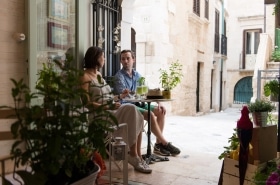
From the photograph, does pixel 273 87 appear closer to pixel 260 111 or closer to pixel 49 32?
pixel 260 111

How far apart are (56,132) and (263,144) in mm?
1352

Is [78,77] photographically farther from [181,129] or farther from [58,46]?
[181,129]

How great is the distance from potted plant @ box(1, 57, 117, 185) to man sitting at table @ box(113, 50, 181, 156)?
2.32m

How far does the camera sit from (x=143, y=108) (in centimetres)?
364

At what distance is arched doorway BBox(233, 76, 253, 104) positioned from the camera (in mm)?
17438

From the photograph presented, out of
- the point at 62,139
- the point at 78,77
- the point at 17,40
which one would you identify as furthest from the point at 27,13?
the point at 62,139

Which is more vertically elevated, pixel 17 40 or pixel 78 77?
pixel 17 40

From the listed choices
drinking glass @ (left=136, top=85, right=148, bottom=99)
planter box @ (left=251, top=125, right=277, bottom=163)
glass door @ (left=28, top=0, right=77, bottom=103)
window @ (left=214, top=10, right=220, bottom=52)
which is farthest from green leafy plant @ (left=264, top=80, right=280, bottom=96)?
window @ (left=214, top=10, right=220, bottom=52)

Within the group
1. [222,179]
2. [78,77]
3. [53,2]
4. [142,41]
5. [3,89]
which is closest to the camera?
[78,77]

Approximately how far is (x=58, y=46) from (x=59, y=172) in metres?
2.34

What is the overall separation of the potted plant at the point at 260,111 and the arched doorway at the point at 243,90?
1615 centimetres

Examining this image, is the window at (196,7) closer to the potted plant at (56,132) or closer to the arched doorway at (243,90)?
the arched doorway at (243,90)

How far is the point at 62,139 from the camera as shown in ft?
3.19

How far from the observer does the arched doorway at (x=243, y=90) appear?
17.4 meters
